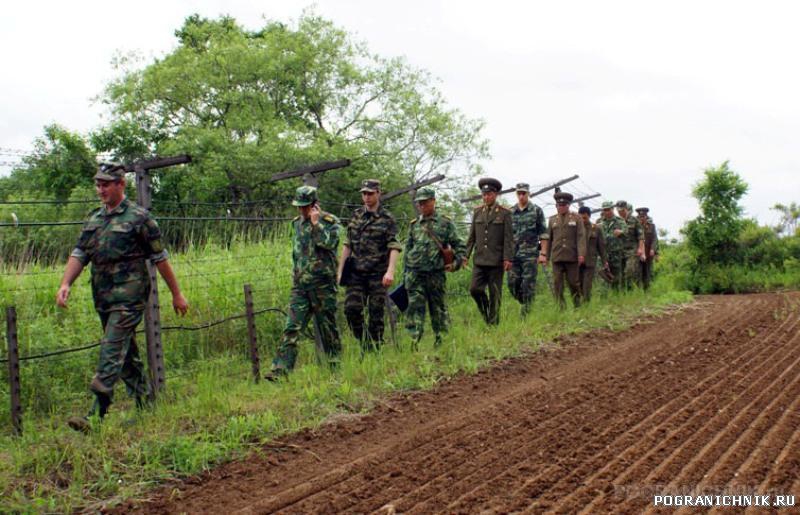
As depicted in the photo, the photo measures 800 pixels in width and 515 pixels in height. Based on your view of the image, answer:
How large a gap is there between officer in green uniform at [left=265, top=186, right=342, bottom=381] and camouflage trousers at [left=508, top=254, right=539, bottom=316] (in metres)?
4.09

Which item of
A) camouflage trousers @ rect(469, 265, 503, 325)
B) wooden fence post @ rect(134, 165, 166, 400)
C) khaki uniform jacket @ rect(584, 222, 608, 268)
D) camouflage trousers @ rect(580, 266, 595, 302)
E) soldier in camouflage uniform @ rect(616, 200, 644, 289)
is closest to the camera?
wooden fence post @ rect(134, 165, 166, 400)

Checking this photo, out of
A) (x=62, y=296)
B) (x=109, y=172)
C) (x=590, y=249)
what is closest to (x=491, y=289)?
(x=590, y=249)

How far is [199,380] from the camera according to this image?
6605mm

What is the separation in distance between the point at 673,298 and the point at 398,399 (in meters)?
9.12

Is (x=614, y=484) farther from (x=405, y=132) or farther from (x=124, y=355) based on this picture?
(x=405, y=132)

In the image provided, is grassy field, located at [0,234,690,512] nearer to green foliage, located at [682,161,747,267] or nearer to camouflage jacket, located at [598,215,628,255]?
camouflage jacket, located at [598,215,628,255]

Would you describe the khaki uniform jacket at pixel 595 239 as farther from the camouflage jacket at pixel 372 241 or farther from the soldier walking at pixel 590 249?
the camouflage jacket at pixel 372 241

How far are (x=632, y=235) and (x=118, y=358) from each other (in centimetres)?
1214

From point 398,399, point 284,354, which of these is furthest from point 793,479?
point 284,354

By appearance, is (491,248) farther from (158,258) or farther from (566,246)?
(158,258)

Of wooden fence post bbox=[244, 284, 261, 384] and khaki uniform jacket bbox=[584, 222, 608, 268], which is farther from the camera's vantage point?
khaki uniform jacket bbox=[584, 222, 608, 268]

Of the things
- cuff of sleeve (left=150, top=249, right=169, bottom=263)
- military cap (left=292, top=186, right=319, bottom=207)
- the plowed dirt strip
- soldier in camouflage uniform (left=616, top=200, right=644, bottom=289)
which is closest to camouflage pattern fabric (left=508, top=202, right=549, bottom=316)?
the plowed dirt strip

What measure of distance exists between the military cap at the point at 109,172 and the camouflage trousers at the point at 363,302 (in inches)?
111

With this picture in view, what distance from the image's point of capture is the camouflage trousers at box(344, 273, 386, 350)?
7750 mm
